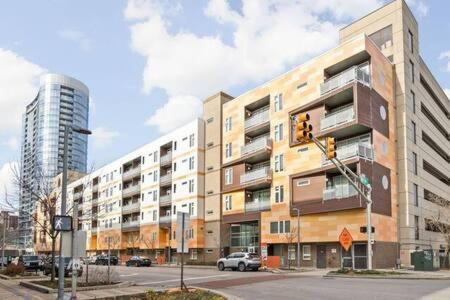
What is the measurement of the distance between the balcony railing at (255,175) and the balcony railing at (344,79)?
10.6 m

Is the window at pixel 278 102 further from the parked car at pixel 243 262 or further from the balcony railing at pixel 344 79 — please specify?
the parked car at pixel 243 262

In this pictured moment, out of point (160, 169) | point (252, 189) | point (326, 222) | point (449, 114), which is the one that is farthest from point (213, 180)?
point (449, 114)

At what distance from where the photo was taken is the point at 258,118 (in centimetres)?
5619

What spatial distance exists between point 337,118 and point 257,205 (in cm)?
1501

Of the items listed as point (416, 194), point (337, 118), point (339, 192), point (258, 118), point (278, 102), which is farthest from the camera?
point (258, 118)

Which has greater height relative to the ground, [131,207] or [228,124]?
[228,124]

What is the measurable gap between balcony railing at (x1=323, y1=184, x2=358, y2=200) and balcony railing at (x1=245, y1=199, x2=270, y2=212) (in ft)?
32.1

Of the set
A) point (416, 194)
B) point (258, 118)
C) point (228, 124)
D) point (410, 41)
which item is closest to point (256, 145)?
point (258, 118)

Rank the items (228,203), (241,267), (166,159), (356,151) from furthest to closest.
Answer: (166,159) → (228,203) → (356,151) → (241,267)

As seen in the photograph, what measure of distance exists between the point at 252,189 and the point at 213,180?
8010 millimetres

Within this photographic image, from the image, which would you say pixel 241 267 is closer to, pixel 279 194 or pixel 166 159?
pixel 279 194

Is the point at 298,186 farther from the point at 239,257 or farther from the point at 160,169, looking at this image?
the point at 160,169

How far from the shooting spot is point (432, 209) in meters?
52.8

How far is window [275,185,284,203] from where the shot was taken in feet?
165
